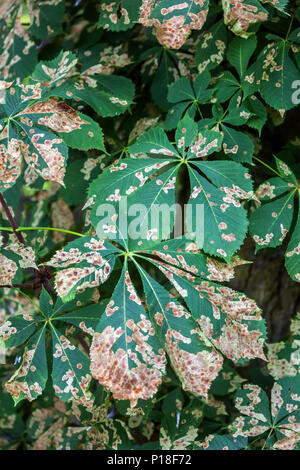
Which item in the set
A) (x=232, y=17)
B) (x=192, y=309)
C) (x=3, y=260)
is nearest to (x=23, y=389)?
(x=3, y=260)

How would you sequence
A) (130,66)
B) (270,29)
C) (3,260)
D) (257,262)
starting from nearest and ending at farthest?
(3,260)
(270,29)
(130,66)
(257,262)

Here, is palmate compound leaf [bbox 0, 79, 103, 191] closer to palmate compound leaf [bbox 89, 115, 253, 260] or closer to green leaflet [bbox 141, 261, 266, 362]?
palmate compound leaf [bbox 89, 115, 253, 260]

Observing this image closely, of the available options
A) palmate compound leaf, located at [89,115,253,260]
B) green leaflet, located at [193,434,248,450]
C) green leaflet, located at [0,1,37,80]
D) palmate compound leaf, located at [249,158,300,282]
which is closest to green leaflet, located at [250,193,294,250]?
palmate compound leaf, located at [249,158,300,282]

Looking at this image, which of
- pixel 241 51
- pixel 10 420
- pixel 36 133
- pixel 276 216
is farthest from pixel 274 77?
pixel 10 420

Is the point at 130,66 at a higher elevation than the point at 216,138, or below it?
higher

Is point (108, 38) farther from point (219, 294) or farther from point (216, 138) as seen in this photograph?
point (219, 294)

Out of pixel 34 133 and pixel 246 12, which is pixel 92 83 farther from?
pixel 246 12
